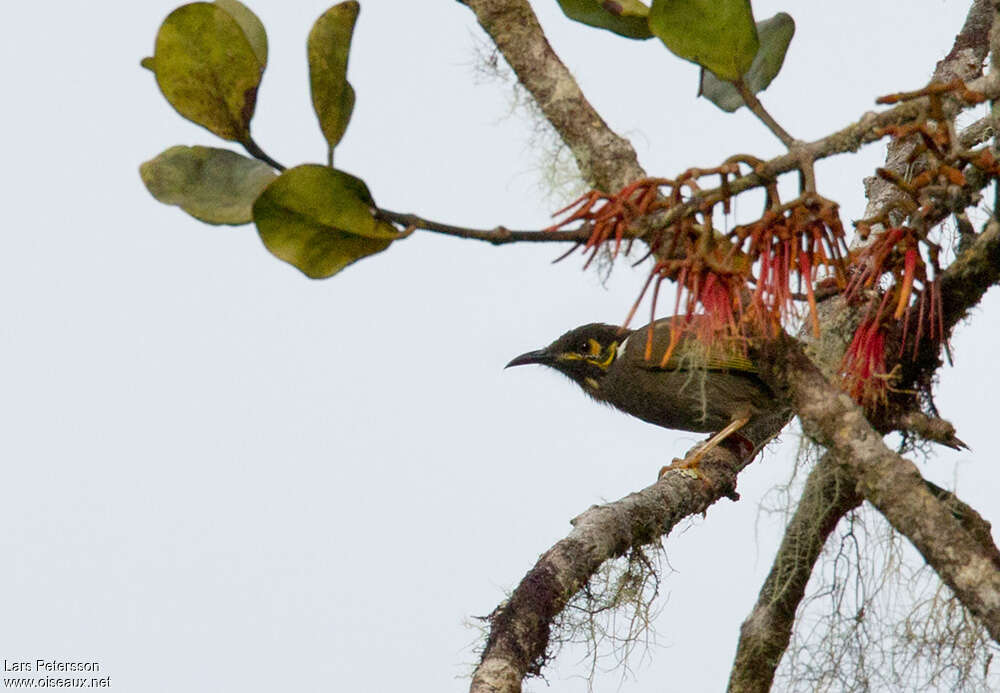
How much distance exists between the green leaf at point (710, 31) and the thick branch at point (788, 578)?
3.24 feet

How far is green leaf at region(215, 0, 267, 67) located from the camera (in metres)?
2.00

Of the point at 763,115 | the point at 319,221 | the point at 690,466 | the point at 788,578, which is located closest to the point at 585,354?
the point at 690,466

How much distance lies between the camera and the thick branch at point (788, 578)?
2830 mm

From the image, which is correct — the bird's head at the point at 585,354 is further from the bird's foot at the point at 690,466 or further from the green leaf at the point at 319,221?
the green leaf at the point at 319,221

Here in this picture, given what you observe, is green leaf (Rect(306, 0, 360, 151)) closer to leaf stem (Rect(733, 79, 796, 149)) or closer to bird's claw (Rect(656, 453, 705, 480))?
leaf stem (Rect(733, 79, 796, 149))

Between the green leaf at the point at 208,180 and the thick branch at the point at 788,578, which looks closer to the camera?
the green leaf at the point at 208,180

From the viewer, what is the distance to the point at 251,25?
6.61 feet

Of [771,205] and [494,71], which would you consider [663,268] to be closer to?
[771,205]

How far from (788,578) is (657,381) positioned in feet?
5.18

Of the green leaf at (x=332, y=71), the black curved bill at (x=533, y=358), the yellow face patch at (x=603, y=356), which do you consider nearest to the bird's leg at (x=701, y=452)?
the yellow face patch at (x=603, y=356)

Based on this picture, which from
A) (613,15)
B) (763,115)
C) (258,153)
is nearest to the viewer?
(258,153)

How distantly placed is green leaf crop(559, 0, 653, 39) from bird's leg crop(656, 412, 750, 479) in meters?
1.59

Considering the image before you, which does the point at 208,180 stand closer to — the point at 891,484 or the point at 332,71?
the point at 332,71

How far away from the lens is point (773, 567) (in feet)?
10.5
